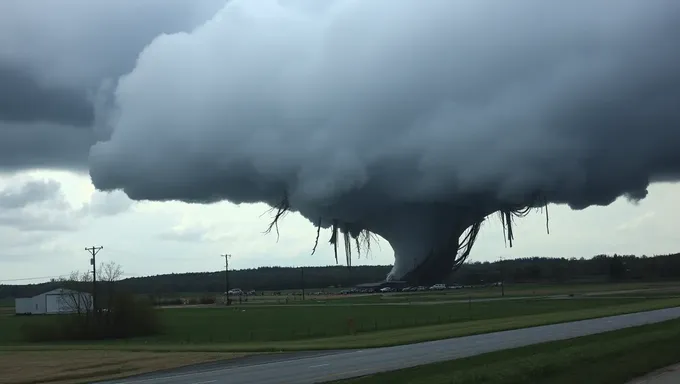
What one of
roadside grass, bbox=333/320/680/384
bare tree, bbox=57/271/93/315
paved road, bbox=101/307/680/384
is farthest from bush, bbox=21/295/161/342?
roadside grass, bbox=333/320/680/384

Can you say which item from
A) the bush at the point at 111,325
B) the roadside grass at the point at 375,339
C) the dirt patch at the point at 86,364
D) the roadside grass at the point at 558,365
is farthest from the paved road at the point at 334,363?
the bush at the point at 111,325

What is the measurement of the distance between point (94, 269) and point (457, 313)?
4388 cm

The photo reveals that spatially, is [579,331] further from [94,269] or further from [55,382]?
[94,269]

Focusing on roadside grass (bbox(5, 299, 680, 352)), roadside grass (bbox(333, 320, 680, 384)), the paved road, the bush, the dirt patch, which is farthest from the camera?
the bush

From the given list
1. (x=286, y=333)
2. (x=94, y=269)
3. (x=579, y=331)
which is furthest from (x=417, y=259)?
(x=579, y=331)

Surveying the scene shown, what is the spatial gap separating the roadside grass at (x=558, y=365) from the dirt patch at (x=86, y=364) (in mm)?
14652

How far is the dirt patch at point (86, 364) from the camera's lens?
115 ft

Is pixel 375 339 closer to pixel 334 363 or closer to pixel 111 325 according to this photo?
pixel 334 363

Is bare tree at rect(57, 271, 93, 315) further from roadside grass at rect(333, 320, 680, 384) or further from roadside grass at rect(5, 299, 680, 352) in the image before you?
roadside grass at rect(333, 320, 680, 384)

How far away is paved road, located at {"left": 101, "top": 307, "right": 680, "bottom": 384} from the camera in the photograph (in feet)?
91.5

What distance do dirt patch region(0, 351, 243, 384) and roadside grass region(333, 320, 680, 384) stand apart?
1465 cm

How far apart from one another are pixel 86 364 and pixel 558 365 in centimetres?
2506

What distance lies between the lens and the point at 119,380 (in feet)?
105

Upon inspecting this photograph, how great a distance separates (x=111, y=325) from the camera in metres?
77.1
